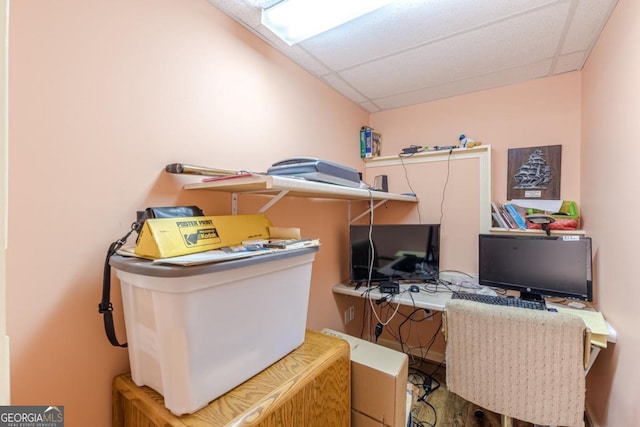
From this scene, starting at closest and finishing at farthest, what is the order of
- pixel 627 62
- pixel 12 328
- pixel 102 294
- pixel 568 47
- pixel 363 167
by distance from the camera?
pixel 12 328, pixel 102 294, pixel 627 62, pixel 568 47, pixel 363 167

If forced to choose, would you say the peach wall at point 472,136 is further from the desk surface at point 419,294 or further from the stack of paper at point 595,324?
the stack of paper at point 595,324

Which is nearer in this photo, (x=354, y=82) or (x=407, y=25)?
(x=407, y=25)

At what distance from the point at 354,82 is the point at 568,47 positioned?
130 centimetres

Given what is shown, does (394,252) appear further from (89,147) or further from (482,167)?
(89,147)

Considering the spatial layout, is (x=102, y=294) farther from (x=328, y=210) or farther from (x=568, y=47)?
(x=568, y=47)

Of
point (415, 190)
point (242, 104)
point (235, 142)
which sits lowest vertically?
point (415, 190)

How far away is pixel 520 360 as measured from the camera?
1176 mm

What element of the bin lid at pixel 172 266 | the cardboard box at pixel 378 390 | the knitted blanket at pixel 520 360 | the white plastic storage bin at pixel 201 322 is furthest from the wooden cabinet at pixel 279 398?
the knitted blanket at pixel 520 360

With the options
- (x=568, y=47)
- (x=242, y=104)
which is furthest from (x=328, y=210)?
(x=568, y=47)

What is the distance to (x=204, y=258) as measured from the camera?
2.45 ft

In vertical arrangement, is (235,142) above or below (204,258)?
above

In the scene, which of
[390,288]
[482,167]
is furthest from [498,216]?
[390,288]

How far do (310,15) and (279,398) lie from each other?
1.61 meters

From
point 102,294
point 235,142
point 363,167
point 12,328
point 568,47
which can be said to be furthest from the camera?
point 363,167
